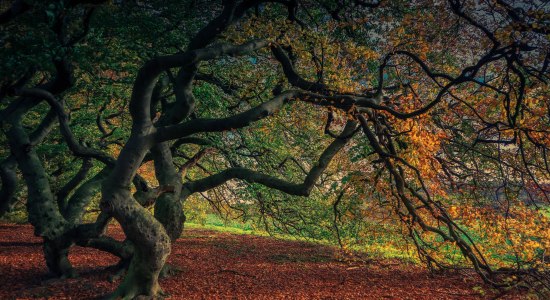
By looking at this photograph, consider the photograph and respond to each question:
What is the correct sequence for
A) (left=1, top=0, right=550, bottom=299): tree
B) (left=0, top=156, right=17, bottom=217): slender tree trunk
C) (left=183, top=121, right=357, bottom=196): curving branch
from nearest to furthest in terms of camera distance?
(left=1, top=0, right=550, bottom=299): tree
(left=183, top=121, right=357, bottom=196): curving branch
(left=0, top=156, right=17, bottom=217): slender tree trunk

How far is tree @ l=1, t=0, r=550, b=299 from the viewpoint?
261 inches

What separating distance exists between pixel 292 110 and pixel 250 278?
203 inches

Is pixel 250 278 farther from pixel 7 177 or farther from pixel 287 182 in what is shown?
pixel 7 177

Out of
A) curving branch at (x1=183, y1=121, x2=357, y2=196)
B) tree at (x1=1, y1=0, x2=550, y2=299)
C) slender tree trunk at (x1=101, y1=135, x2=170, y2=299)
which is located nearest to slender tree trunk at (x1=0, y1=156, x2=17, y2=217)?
tree at (x1=1, y1=0, x2=550, y2=299)

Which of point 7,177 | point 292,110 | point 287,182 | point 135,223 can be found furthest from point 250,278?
point 7,177

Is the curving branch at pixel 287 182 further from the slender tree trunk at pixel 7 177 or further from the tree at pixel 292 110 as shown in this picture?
the slender tree trunk at pixel 7 177

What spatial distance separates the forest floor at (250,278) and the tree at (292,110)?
3.19 ft

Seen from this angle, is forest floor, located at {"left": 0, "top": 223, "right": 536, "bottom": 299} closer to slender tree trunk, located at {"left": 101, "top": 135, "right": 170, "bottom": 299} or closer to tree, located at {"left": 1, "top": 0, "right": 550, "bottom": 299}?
tree, located at {"left": 1, "top": 0, "right": 550, "bottom": 299}

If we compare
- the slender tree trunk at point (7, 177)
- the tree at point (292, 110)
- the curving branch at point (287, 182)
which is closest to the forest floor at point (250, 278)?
the tree at point (292, 110)

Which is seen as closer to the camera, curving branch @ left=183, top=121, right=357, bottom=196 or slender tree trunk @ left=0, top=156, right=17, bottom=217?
curving branch @ left=183, top=121, right=357, bottom=196

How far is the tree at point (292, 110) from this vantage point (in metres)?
6.62

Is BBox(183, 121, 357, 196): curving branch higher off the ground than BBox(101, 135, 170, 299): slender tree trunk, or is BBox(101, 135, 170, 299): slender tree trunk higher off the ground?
BBox(183, 121, 357, 196): curving branch

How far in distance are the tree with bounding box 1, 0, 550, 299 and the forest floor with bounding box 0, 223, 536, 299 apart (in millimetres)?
972

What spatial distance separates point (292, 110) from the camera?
11.8 meters
